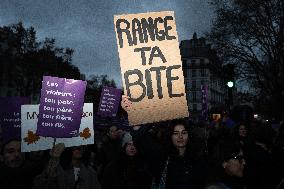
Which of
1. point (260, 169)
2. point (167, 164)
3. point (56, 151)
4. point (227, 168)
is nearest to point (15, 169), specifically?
point (56, 151)

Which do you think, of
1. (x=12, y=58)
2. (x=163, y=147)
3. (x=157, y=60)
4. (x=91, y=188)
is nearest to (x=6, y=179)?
(x=91, y=188)

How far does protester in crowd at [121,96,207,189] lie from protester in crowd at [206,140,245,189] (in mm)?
151

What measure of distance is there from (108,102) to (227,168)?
808 cm

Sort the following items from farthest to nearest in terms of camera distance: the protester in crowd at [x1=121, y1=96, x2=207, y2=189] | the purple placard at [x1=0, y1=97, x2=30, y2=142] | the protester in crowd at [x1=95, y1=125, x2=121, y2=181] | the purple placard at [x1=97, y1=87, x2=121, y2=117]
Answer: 1. the purple placard at [x1=97, y1=87, x2=121, y2=117]
2. the protester in crowd at [x1=95, y1=125, x2=121, y2=181]
3. the purple placard at [x1=0, y1=97, x2=30, y2=142]
4. the protester in crowd at [x1=121, y1=96, x2=207, y2=189]

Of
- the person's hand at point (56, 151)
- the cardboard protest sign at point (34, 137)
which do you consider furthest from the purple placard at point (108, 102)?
the person's hand at point (56, 151)

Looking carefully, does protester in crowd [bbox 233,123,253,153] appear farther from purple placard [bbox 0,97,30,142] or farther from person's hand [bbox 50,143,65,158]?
purple placard [bbox 0,97,30,142]

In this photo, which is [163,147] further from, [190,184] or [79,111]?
[79,111]

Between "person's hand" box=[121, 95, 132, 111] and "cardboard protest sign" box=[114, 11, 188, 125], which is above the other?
"cardboard protest sign" box=[114, 11, 188, 125]

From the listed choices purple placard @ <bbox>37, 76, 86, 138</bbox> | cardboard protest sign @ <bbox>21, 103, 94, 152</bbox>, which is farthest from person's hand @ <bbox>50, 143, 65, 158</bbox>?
cardboard protest sign @ <bbox>21, 103, 94, 152</bbox>

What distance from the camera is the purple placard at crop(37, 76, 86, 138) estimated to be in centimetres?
588

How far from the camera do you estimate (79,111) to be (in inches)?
244

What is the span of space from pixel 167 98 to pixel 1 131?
2968 mm

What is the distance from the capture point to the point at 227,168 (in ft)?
14.2

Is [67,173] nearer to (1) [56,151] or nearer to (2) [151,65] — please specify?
(1) [56,151]
